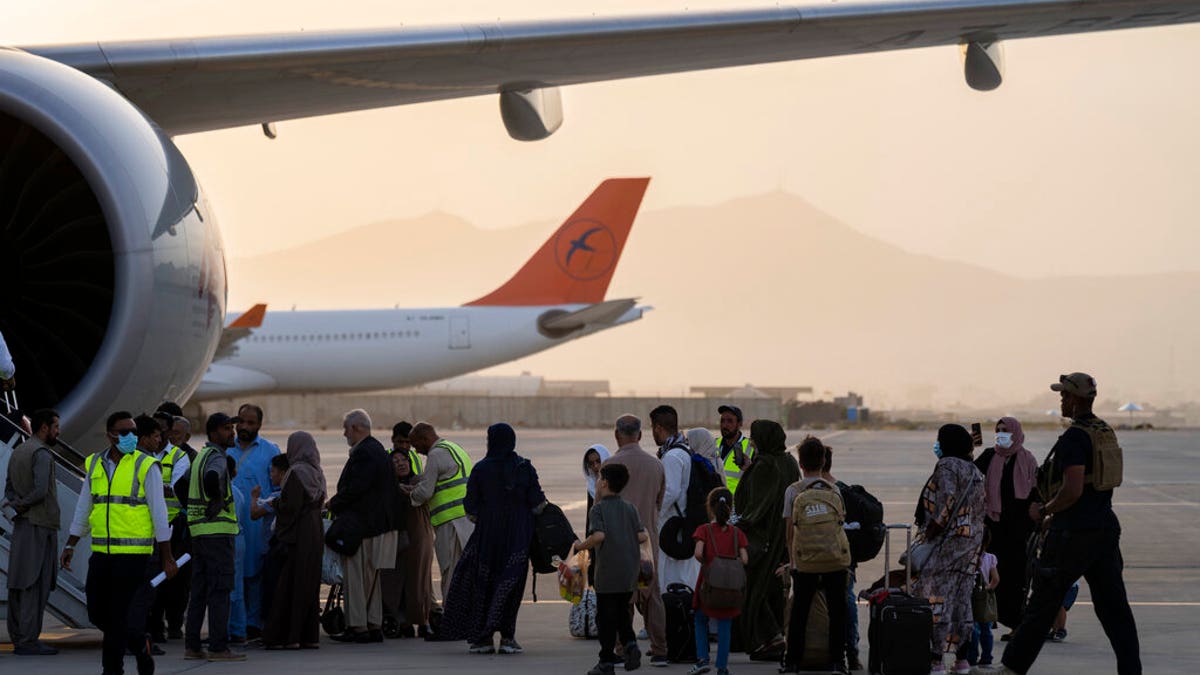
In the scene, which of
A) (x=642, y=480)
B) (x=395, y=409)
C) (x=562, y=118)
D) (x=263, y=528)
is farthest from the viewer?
(x=395, y=409)

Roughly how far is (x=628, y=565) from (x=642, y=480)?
939 mm

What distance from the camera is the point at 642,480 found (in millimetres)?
10289

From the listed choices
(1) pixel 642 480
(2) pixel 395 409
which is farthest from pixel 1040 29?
(2) pixel 395 409

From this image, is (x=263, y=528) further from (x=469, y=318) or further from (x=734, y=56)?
(x=469, y=318)

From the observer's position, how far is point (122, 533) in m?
8.83

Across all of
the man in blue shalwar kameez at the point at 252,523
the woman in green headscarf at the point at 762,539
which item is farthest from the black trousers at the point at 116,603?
the woman in green headscarf at the point at 762,539

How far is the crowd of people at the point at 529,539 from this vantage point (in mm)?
8844

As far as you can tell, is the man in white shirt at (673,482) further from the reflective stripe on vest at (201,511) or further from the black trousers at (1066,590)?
the reflective stripe on vest at (201,511)

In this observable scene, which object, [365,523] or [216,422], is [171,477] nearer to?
[216,422]

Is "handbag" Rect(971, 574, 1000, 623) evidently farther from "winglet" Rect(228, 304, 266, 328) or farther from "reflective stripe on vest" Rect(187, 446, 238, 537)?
"winglet" Rect(228, 304, 266, 328)

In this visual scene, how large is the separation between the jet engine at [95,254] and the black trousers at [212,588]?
1008mm

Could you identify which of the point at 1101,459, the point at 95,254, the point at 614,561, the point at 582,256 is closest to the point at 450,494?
the point at 614,561

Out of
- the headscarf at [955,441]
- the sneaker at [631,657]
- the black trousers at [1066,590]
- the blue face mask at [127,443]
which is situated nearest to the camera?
the black trousers at [1066,590]

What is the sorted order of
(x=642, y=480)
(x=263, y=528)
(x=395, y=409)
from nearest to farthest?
(x=642, y=480)
(x=263, y=528)
(x=395, y=409)
